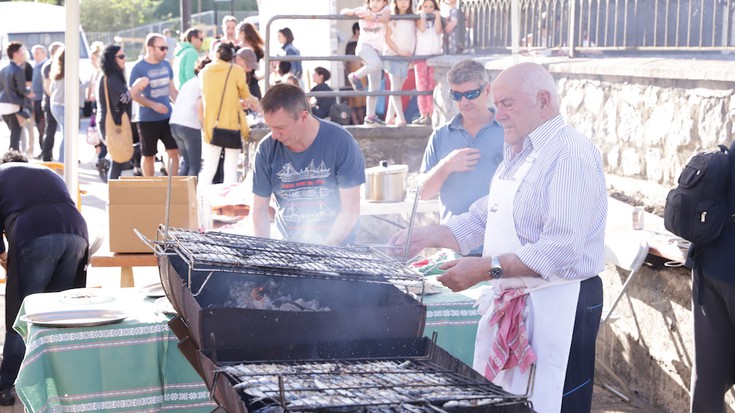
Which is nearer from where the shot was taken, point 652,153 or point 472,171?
point 472,171

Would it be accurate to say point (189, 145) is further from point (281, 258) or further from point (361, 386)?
point (361, 386)

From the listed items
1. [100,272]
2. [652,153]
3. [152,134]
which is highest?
[652,153]

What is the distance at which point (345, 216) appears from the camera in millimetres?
4785

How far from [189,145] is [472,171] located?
240 inches

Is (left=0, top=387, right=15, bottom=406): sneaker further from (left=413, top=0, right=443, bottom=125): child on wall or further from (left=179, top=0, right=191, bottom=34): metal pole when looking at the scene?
(left=179, top=0, right=191, bottom=34): metal pole

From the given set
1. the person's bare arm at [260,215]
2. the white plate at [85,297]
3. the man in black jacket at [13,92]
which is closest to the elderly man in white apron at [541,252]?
the person's bare arm at [260,215]

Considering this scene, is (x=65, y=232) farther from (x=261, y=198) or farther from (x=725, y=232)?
(x=725, y=232)

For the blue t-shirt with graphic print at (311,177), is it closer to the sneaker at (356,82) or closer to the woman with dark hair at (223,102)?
the woman with dark hair at (223,102)

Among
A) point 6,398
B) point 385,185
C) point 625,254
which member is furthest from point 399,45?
point 6,398

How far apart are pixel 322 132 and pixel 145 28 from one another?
→ 4238cm

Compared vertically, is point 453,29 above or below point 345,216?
above

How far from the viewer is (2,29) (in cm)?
A: 2366

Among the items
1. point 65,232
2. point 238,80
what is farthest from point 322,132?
point 238,80

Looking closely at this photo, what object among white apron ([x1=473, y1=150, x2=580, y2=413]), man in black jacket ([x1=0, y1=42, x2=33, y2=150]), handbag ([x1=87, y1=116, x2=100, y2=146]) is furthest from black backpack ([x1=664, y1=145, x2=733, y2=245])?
man in black jacket ([x1=0, y1=42, x2=33, y2=150])
